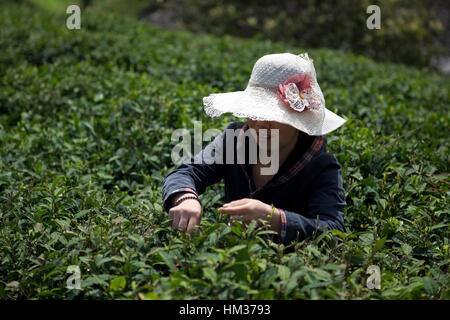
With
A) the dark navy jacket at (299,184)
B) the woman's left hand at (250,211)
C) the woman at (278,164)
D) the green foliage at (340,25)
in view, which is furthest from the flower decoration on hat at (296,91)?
the green foliage at (340,25)

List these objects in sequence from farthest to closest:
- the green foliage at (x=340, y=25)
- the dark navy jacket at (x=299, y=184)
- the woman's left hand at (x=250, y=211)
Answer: the green foliage at (x=340, y=25)
the dark navy jacket at (x=299, y=184)
the woman's left hand at (x=250, y=211)

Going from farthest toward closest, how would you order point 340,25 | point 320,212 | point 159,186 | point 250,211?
point 340,25 < point 159,186 < point 320,212 < point 250,211

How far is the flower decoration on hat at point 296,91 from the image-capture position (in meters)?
1.83

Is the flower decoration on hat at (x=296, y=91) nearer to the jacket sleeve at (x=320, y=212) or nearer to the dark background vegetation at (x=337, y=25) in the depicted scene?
the jacket sleeve at (x=320, y=212)

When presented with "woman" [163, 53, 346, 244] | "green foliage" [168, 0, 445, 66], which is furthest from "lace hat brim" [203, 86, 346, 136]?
"green foliage" [168, 0, 445, 66]

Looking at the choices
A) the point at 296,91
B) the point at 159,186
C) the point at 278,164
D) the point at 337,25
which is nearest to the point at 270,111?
the point at 296,91

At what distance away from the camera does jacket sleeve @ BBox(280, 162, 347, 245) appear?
1808 millimetres

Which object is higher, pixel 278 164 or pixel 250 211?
pixel 278 164

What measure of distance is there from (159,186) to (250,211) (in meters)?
1.21

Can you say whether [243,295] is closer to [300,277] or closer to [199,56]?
[300,277]

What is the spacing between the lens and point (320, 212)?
6.37 ft

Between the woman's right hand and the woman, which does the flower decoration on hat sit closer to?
the woman

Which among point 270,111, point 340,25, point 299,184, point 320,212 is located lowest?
point 320,212

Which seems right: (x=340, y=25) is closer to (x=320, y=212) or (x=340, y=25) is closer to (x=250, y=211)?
(x=320, y=212)
